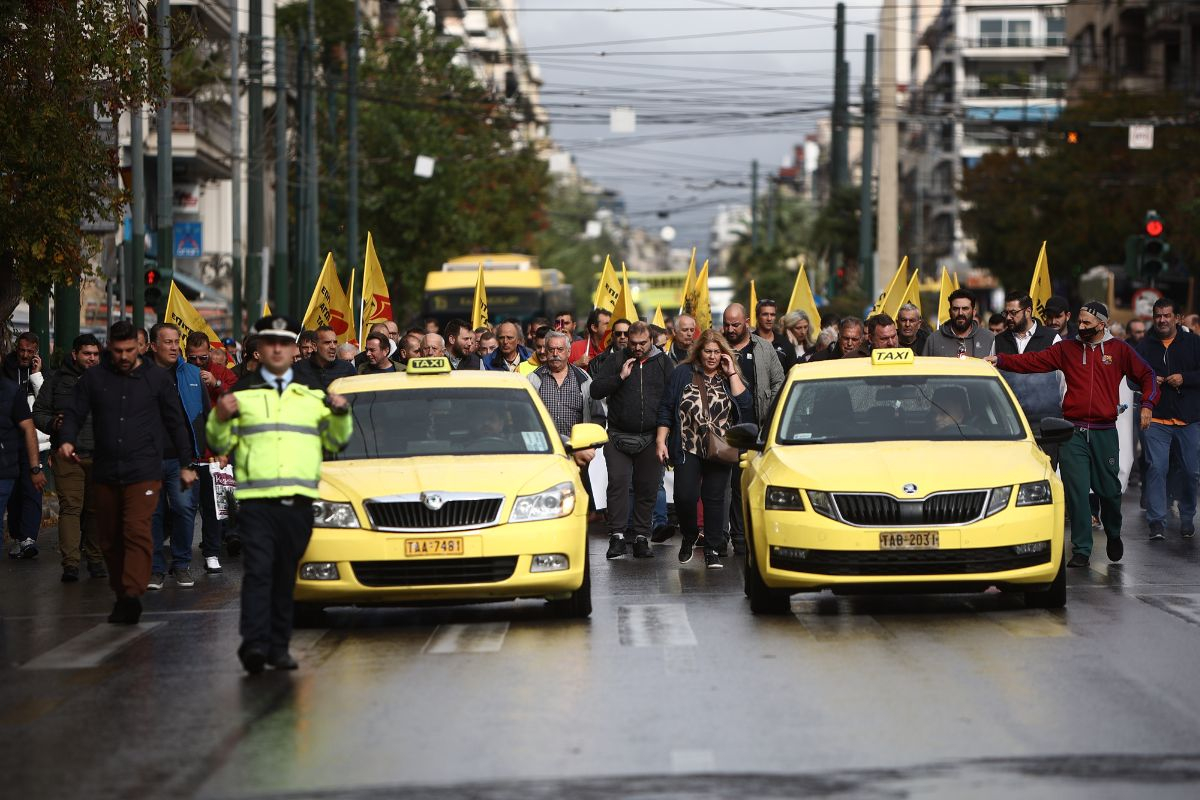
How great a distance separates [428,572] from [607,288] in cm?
1579

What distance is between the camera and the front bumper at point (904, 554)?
42.0 ft

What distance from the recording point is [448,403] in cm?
1403

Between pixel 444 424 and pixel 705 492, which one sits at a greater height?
pixel 444 424

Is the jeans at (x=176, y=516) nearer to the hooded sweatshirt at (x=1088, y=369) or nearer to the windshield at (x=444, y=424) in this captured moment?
the windshield at (x=444, y=424)

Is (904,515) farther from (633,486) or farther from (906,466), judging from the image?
(633,486)

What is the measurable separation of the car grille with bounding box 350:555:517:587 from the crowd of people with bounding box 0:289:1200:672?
132 centimetres

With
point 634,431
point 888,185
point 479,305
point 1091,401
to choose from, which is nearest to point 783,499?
point 1091,401

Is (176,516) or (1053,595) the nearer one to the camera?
(1053,595)

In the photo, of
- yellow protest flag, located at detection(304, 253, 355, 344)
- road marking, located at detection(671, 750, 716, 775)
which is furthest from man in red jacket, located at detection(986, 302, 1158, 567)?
yellow protest flag, located at detection(304, 253, 355, 344)

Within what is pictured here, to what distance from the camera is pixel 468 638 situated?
41.0ft

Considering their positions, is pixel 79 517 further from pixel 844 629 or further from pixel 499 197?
pixel 499 197

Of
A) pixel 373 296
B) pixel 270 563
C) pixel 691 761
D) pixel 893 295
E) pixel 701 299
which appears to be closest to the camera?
pixel 691 761

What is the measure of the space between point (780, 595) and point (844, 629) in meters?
0.77

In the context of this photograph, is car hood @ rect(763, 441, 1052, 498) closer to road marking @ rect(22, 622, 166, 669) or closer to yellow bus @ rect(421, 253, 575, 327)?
road marking @ rect(22, 622, 166, 669)
